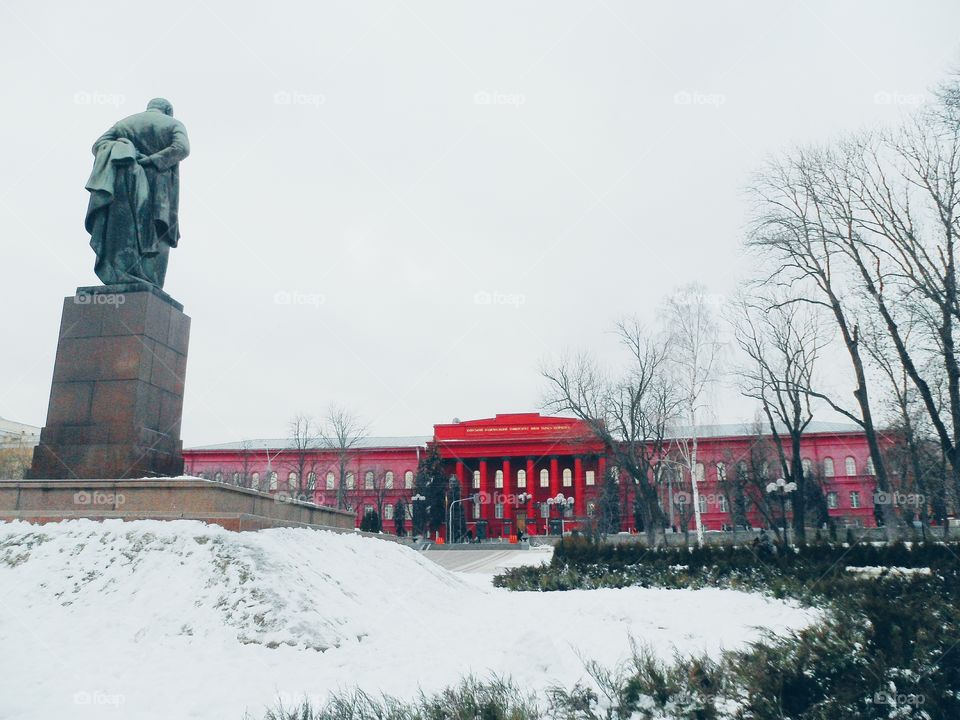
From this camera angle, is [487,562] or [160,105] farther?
[487,562]

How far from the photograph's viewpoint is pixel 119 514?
362 inches

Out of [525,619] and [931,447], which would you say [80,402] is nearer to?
[525,619]

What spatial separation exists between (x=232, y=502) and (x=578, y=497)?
50.1 metres

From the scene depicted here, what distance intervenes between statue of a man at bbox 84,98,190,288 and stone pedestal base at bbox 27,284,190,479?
0.64 meters

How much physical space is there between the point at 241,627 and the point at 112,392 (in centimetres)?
505

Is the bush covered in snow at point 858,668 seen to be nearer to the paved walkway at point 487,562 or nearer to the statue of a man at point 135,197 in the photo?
the statue of a man at point 135,197

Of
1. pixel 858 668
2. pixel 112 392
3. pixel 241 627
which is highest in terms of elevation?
pixel 112 392

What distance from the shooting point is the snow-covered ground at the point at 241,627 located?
18.0 feet

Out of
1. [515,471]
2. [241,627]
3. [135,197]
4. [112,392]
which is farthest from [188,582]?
[515,471]

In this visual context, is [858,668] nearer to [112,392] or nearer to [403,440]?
[112,392]

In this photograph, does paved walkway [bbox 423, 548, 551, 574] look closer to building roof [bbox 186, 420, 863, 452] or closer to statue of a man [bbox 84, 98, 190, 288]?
statue of a man [bbox 84, 98, 190, 288]

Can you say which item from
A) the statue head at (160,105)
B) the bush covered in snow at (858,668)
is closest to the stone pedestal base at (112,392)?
the statue head at (160,105)

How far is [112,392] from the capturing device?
10.2 meters

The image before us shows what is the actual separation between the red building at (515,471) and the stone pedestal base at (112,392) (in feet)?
150
